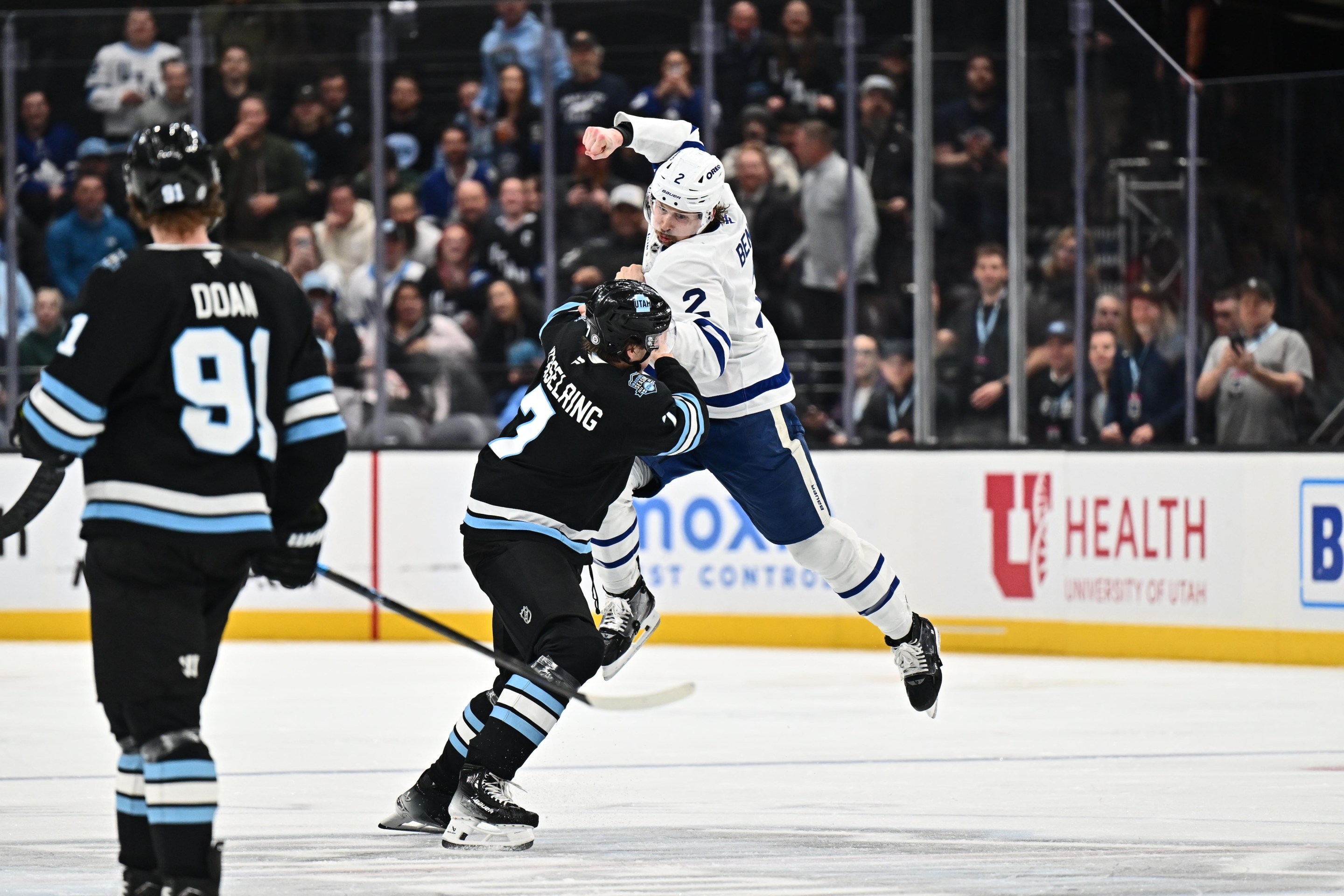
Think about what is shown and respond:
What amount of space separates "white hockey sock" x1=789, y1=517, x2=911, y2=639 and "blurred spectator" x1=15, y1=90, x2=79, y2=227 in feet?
19.9

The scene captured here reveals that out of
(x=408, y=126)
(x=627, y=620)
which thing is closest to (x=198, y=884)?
(x=627, y=620)

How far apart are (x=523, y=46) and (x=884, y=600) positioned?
5.36 m

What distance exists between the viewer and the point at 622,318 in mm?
4586

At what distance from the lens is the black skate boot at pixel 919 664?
18.9 feet

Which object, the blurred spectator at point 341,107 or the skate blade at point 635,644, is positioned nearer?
the skate blade at point 635,644

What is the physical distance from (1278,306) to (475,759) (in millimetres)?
5567

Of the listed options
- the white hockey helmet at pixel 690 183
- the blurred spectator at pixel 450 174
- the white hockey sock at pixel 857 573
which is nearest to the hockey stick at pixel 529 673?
the white hockey sock at pixel 857 573

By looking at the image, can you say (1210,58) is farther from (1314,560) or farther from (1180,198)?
(1314,560)

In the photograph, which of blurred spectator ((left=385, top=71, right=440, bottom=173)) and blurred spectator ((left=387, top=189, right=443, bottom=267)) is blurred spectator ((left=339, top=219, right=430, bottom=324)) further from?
blurred spectator ((left=385, top=71, right=440, bottom=173))

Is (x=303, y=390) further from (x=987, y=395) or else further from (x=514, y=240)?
(x=514, y=240)

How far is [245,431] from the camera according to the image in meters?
3.47

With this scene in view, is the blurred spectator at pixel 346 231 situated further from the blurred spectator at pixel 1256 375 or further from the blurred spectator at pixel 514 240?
the blurred spectator at pixel 1256 375

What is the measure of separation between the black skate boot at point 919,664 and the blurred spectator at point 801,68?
4651 millimetres

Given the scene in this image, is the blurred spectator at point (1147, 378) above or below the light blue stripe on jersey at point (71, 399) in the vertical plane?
below
